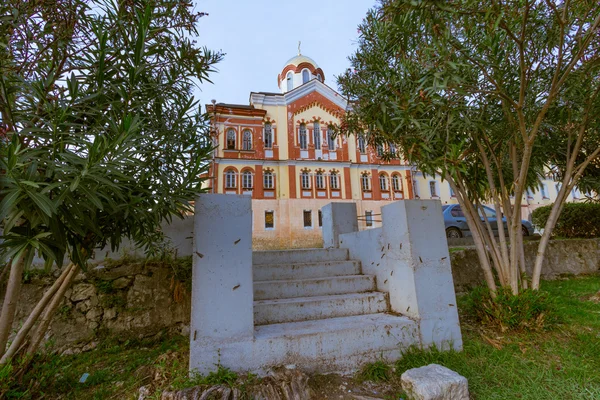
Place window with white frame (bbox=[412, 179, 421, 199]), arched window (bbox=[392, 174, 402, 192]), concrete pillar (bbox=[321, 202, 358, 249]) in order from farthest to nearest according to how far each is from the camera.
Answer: window with white frame (bbox=[412, 179, 421, 199]) < arched window (bbox=[392, 174, 402, 192]) < concrete pillar (bbox=[321, 202, 358, 249])

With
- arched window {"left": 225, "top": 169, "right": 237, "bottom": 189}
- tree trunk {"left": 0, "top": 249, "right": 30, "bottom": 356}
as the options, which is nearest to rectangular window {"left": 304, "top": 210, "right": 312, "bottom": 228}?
arched window {"left": 225, "top": 169, "right": 237, "bottom": 189}

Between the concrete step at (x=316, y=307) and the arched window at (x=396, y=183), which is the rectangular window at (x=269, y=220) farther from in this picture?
the concrete step at (x=316, y=307)

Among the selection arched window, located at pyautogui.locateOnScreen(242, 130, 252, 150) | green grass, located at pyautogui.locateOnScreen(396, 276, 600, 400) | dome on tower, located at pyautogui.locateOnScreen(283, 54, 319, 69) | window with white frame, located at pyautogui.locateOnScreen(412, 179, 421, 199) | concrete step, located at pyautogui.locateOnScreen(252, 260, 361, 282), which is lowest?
green grass, located at pyautogui.locateOnScreen(396, 276, 600, 400)

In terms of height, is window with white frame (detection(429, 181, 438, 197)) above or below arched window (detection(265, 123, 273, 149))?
below

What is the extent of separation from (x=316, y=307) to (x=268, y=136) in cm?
1585

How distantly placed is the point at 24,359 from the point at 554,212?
5.86 metres

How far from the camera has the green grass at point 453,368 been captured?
2156mm

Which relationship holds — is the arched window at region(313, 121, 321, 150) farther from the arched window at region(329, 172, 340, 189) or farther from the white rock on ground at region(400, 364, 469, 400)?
the white rock on ground at region(400, 364, 469, 400)

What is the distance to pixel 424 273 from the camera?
2939 mm

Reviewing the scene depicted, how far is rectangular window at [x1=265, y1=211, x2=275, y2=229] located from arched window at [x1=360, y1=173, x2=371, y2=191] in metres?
6.49

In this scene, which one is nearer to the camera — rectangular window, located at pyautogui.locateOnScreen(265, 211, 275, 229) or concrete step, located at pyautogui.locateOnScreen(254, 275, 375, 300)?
concrete step, located at pyautogui.locateOnScreen(254, 275, 375, 300)

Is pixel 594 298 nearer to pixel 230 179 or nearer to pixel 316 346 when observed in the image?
pixel 316 346

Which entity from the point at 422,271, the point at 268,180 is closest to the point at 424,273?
the point at 422,271

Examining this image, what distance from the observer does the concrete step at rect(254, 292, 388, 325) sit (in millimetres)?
2844
